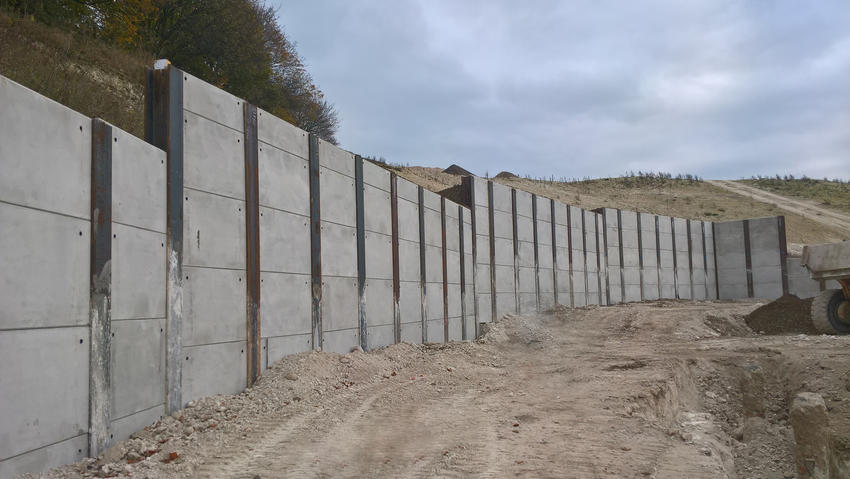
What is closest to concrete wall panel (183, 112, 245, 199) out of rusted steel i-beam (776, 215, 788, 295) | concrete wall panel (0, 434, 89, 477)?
concrete wall panel (0, 434, 89, 477)

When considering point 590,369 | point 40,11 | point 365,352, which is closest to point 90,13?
point 40,11

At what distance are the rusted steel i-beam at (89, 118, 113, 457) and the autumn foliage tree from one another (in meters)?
16.1

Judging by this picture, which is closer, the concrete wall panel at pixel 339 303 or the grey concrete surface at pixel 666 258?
the concrete wall panel at pixel 339 303

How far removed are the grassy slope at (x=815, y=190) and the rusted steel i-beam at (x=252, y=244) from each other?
57393 mm

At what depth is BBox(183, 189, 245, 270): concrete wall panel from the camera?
21.7ft

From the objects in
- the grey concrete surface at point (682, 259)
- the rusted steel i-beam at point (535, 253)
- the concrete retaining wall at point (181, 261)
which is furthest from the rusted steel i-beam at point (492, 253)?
the grey concrete surface at point (682, 259)

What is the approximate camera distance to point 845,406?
7961mm

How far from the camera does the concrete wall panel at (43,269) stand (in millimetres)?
4219

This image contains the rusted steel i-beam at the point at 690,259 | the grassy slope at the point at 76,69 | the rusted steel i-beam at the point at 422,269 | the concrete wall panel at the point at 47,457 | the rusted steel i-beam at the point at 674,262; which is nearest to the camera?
the concrete wall panel at the point at 47,457

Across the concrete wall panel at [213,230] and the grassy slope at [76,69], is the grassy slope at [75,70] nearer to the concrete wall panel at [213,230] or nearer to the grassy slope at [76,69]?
the grassy slope at [76,69]

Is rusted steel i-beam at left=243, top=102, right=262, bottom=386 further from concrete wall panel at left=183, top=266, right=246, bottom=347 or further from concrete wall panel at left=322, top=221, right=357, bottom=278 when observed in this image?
concrete wall panel at left=322, top=221, right=357, bottom=278

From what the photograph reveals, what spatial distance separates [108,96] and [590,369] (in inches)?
548

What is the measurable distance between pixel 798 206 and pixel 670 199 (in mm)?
12144

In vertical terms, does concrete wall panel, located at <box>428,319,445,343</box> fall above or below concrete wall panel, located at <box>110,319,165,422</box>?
below
